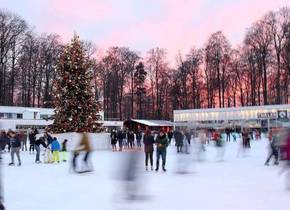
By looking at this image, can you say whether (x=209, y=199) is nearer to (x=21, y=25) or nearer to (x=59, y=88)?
(x=59, y=88)

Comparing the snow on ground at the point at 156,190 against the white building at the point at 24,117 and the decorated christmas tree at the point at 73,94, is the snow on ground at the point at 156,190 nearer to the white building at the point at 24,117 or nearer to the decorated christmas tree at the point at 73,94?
the decorated christmas tree at the point at 73,94

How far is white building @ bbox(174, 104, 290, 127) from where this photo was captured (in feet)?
190

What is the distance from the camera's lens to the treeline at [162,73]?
6003 centimetres

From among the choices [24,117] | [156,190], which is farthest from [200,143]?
[24,117]

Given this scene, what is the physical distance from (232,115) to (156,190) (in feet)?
173

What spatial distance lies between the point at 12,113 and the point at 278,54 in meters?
32.6

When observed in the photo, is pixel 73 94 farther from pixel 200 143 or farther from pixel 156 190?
pixel 156 190

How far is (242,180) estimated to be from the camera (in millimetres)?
13258

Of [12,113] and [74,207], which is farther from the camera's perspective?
[12,113]

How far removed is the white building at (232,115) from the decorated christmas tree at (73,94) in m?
25.5

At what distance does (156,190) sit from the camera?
11.3m

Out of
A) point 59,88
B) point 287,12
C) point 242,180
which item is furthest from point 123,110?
point 242,180

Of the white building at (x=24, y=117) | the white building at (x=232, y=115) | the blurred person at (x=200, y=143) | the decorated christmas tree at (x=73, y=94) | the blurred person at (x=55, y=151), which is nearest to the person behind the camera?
the blurred person at (x=200, y=143)

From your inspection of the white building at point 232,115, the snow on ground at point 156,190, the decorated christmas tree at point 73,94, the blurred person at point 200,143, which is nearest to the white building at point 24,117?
the white building at point 232,115
